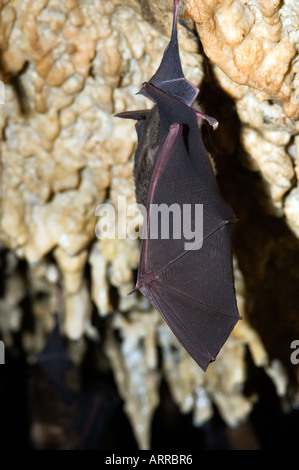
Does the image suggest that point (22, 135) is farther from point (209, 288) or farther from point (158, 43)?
point (209, 288)

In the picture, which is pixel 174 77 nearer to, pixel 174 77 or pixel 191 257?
pixel 174 77

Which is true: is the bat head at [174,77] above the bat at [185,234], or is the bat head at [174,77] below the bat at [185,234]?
above

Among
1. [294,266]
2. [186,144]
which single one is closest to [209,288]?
[186,144]

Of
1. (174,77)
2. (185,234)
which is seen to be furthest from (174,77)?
(185,234)

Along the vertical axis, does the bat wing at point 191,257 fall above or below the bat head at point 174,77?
below
